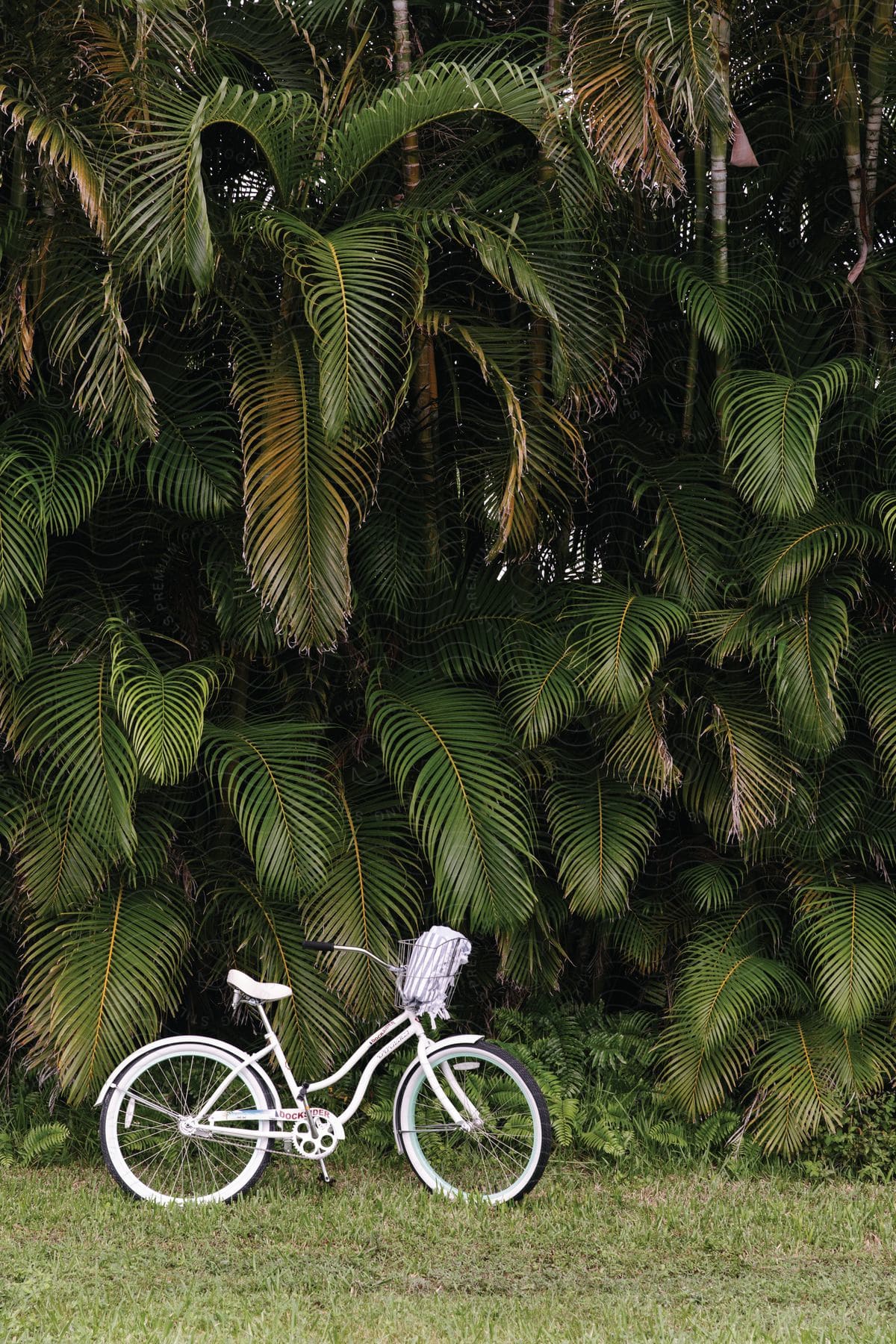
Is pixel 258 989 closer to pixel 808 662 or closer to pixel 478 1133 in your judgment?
pixel 478 1133

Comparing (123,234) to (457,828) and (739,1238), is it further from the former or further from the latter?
(739,1238)

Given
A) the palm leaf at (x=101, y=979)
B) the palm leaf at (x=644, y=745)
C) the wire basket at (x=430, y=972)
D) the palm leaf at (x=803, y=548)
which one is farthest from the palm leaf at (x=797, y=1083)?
the palm leaf at (x=101, y=979)

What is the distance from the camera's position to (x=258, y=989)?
152 inches

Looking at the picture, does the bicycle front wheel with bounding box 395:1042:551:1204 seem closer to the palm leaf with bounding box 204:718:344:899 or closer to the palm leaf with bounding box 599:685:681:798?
the palm leaf with bounding box 204:718:344:899

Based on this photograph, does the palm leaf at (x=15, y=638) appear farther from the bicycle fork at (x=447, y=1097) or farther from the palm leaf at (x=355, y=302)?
the bicycle fork at (x=447, y=1097)

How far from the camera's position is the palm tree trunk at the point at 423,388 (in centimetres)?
436

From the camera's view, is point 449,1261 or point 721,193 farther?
point 721,193

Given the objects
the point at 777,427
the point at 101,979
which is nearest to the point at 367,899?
the point at 101,979

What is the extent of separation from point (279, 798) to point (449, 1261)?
4.67 feet

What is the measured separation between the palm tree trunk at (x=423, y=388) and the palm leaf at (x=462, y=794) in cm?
50

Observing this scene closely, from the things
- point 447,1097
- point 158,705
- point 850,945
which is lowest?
point 447,1097

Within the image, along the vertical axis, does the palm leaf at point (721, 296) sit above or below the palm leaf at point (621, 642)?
above

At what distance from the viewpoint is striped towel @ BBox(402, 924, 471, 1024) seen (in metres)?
3.87

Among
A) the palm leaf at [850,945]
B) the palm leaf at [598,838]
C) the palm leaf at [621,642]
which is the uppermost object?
the palm leaf at [621,642]
